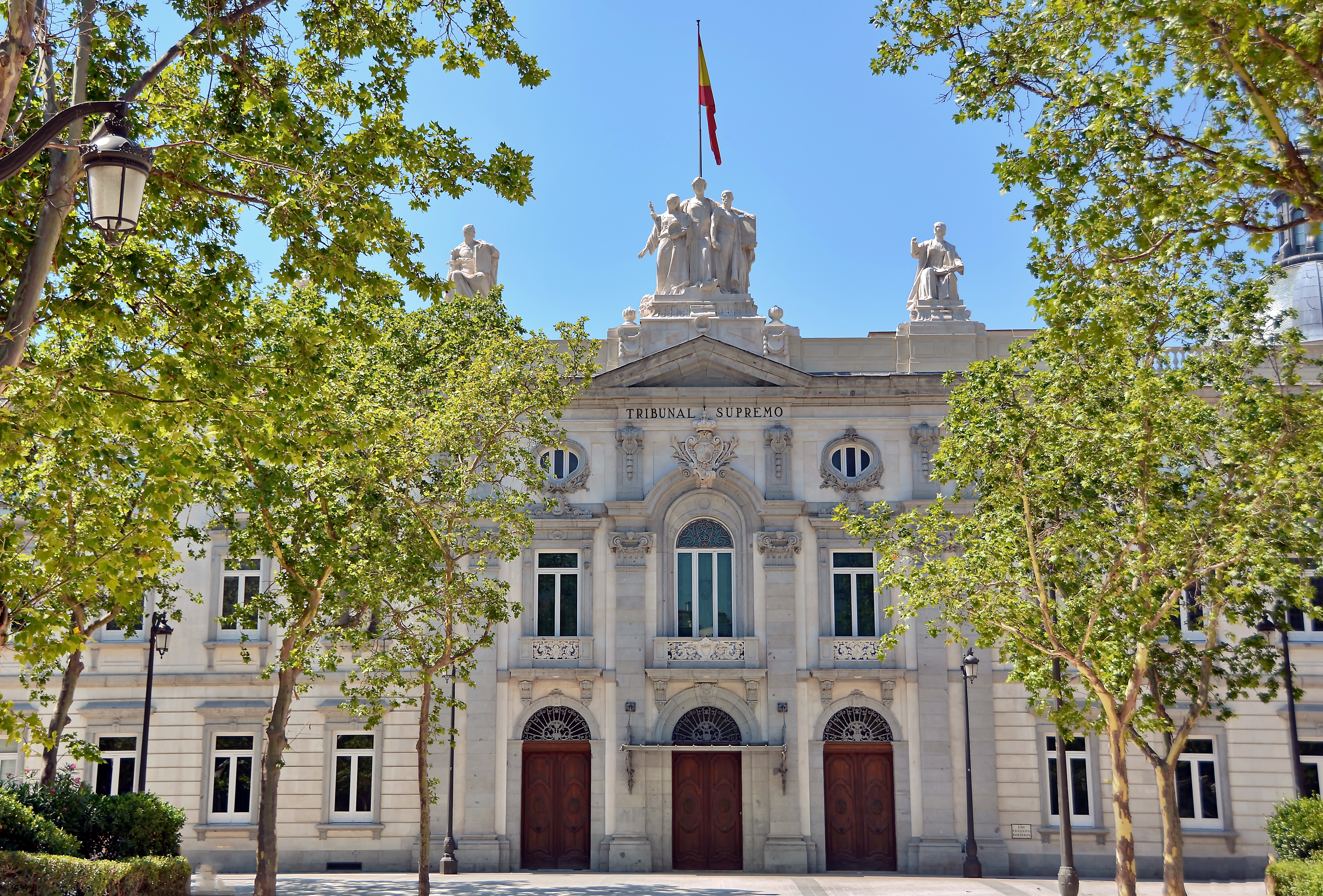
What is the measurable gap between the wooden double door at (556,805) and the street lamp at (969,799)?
28.9ft

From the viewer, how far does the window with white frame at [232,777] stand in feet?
96.6

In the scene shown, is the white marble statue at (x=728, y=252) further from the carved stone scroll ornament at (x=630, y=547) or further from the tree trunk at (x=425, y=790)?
the tree trunk at (x=425, y=790)

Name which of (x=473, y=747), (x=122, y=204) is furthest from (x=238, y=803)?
(x=122, y=204)

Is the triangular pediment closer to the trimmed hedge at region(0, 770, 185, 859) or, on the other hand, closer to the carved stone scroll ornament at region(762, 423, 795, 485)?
the carved stone scroll ornament at region(762, 423, 795, 485)

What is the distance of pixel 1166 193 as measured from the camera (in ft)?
39.0

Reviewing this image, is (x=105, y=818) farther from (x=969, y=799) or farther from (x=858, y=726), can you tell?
(x=969, y=799)

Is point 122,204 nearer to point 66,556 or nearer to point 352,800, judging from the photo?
point 66,556

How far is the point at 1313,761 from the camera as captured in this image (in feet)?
93.6

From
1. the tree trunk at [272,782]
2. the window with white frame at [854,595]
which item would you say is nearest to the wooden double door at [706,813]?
the window with white frame at [854,595]

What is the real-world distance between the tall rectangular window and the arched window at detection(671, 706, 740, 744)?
1.82 meters

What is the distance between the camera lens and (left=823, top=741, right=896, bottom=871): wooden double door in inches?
1133

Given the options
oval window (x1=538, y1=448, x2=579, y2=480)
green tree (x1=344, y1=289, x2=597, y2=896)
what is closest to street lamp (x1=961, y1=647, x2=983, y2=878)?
oval window (x1=538, y1=448, x2=579, y2=480)

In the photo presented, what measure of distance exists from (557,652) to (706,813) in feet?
17.2

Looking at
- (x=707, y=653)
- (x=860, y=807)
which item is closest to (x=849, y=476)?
(x=707, y=653)
